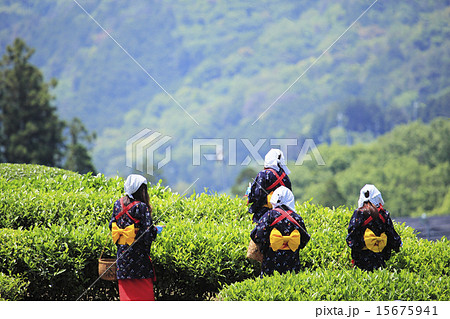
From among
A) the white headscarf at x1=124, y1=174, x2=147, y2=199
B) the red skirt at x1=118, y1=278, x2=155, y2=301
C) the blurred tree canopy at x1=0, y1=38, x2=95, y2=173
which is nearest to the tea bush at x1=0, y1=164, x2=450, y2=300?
the red skirt at x1=118, y1=278, x2=155, y2=301

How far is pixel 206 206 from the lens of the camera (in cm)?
680

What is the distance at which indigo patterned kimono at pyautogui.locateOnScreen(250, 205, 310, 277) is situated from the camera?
16.3 feet

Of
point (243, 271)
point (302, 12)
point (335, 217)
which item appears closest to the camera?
point (243, 271)

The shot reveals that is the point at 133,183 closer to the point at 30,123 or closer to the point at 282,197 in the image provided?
the point at 282,197

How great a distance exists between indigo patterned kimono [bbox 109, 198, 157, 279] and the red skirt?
71 mm

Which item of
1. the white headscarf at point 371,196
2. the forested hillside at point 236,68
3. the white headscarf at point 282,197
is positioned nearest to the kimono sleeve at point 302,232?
the white headscarf at point 282,197

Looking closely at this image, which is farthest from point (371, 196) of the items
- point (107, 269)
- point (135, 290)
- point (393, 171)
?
point (393, 171)

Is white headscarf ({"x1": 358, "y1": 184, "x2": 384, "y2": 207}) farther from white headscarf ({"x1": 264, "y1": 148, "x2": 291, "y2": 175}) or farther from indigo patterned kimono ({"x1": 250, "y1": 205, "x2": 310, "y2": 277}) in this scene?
white headscarf ({"x1": 264, "y1": 148, "x2": 291, "y2": 175})

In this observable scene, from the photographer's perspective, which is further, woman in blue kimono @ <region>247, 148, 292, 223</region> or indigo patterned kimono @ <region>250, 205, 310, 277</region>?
woman in blue kimono @ <region>247, 148, 292, 223</region>

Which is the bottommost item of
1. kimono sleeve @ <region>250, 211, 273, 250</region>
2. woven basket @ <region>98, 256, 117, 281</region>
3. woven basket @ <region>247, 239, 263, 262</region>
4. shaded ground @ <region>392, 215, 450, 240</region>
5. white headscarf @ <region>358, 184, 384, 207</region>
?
shaded ground @ <region>392, 215, 450, 240</region>

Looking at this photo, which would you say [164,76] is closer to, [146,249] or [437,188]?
[437,188]

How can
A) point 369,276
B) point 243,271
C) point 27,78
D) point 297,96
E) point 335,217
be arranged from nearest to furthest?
point 369,276
point 243,271
point 335,217
point 27,78
point 297,96

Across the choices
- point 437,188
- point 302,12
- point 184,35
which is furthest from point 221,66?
point 437,188

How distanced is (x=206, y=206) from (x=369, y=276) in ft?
8.29
